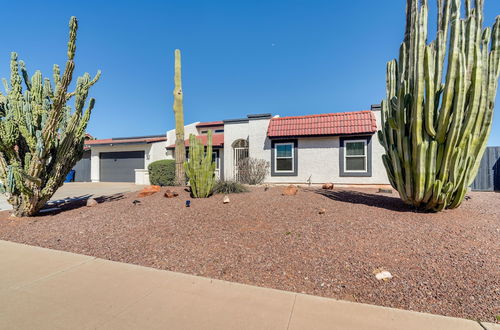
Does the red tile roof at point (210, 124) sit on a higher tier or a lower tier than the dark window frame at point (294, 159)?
higher

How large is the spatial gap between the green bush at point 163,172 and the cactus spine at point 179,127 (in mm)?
4388

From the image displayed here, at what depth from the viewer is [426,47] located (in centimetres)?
530

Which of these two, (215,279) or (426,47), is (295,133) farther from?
(215,279)

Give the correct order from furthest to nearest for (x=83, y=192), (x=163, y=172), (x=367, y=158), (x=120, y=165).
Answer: (x=120, y=165)
(x=163, y=172)
(x=83, y=192)
(x=367, y=158)

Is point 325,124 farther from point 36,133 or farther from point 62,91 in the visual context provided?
point 36,133

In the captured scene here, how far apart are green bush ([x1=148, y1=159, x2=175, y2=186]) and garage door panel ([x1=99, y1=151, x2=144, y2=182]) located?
483cm

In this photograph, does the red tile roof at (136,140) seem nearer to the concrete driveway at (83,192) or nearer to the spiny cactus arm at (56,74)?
the concrete driveway at (83,192)

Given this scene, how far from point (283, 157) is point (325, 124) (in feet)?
9.33

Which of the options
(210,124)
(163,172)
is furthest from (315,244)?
(210,124)

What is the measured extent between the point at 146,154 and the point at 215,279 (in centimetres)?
1817

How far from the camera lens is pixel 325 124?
13078mm

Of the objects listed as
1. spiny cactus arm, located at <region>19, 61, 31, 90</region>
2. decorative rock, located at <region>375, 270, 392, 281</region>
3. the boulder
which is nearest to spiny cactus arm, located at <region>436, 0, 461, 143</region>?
decorative rock, located at <region>375, 270, 392, 281</region>

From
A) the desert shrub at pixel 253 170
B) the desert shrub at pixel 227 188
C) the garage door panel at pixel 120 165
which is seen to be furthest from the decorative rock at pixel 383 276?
the garage door panel at pixel 120 165

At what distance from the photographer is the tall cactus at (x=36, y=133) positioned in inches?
249
